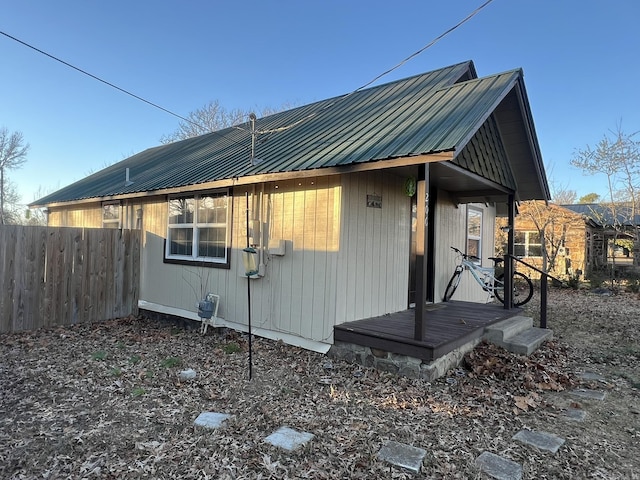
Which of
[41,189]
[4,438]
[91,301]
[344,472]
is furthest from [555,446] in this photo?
[41,189]

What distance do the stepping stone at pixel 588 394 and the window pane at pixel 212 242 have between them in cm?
511

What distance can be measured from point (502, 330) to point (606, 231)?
17522mm

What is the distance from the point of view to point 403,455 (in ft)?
9.04

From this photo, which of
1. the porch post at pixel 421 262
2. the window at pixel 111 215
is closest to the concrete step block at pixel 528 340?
the porch post at pixel 421 262

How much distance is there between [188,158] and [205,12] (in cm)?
464

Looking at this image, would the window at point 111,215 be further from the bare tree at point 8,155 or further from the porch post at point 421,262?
the bare tree at point 8,155

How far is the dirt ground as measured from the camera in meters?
2.64

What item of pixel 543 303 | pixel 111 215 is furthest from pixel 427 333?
pixel 111 215

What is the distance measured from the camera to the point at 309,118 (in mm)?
7602

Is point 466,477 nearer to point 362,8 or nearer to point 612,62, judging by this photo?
point 362,8

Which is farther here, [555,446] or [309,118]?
[309,118]

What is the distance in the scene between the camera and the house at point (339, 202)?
15.9ft

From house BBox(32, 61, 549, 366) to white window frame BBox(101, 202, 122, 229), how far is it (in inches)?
12.7

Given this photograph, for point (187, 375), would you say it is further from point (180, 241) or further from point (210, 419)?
point (180, 241)
